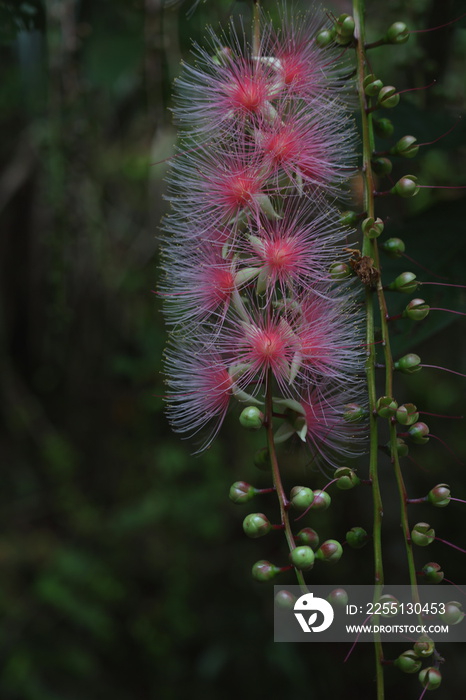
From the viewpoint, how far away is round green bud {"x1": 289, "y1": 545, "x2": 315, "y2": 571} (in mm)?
660

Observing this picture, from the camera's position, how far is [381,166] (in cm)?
80

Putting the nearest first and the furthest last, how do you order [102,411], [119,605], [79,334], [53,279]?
1. [53,279]
2. [119,605]
3. [79,334]
4. [102,411]

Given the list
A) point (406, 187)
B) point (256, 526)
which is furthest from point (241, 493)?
point (406, 187)

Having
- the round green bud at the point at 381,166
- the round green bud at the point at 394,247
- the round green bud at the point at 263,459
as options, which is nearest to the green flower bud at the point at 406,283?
the round green bud at the point at 394,247

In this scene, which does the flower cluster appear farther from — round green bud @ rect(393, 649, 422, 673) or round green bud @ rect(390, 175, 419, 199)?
round green bud @ rect(393, 649, 422, 673)

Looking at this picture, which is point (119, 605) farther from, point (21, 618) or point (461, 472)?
point (461, 472)

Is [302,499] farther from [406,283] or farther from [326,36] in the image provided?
[326,36]

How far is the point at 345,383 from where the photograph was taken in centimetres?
79

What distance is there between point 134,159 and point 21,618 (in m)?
1.77

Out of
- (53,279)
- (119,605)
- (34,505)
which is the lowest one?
(119,605)

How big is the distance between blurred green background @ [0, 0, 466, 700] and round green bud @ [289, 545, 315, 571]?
0.50m

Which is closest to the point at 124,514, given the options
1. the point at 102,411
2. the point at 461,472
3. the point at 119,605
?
the point at 119,605

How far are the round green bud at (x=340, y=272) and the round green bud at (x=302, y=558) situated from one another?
29 cm

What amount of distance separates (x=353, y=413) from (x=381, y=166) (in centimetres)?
29
